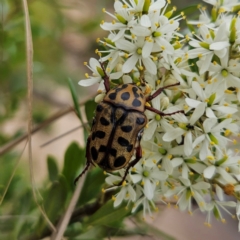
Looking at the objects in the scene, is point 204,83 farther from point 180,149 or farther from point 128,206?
point 128,206

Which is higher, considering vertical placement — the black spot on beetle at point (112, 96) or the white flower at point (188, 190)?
the black spot on beetle at point (112, 96)

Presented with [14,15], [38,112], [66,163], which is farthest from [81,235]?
[38,112]

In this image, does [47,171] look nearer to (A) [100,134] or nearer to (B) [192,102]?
(A) [100,134]

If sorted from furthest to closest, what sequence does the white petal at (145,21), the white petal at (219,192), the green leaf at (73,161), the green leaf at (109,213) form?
the green leaf at (73,161) → the green leaf at (109,213) → the white petal at (219,192) → the white petal at (145,21)

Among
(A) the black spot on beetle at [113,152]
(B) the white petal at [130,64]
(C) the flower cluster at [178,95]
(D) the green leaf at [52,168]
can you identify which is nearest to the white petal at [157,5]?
(C) the flower cluster at [178,95]

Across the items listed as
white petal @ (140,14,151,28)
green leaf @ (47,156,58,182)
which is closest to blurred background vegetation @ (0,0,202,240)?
green leaf @ (47,156,58,182)

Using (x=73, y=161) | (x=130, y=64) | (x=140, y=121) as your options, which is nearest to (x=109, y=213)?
(x=73, y=161)

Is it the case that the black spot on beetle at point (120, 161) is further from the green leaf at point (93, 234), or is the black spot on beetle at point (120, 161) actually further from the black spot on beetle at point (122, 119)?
the green leaf at point (93, 234)
